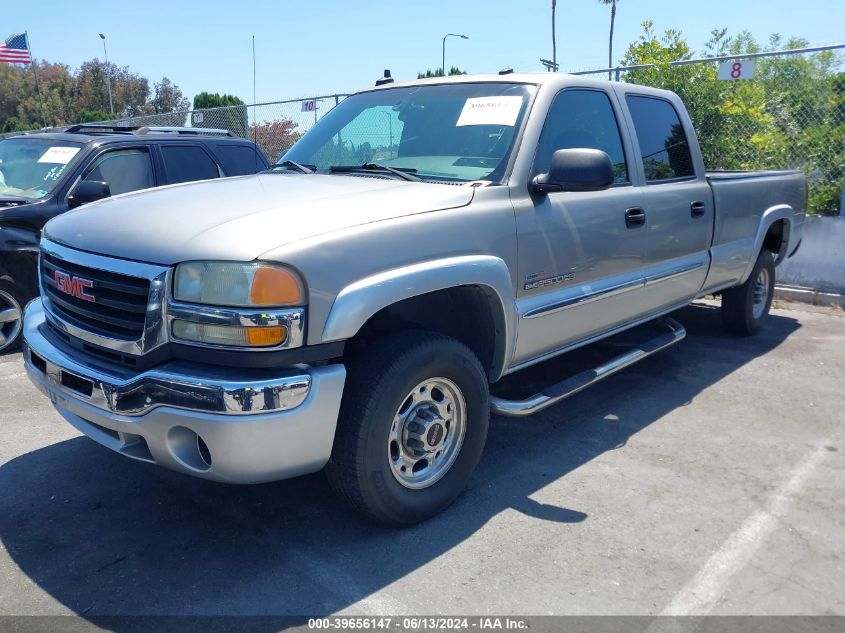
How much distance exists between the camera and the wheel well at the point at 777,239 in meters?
6.60

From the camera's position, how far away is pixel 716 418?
15.4 feet

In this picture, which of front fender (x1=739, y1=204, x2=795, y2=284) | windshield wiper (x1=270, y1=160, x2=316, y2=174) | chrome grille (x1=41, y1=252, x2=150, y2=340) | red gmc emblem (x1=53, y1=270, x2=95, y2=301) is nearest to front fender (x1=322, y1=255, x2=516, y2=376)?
chrome grille (x1=41, y1=252, x2=150, y2=340)

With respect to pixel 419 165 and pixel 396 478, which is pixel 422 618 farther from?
pixel 419 165

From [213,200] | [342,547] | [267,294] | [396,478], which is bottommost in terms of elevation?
[342,547]

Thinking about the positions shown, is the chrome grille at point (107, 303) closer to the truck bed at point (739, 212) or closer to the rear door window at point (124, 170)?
the rear door window at point (124, 170)

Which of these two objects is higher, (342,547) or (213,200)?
(213,200)

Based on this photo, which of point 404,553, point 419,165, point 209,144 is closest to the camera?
point 404,553

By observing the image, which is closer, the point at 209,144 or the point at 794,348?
the point at 794,348

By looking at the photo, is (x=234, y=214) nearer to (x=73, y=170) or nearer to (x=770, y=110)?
(x=73, y=170)

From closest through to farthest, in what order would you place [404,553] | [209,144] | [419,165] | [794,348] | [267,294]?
[267,294] < [404,553] < [419,165] < [794,348] < [209,144]

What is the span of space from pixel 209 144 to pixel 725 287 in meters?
4.80

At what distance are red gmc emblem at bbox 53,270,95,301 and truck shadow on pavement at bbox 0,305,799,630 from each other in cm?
104

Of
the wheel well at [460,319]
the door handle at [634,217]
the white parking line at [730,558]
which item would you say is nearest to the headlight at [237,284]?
the wheel well at [460,319]

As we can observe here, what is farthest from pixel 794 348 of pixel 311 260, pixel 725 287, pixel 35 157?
pixel 35 157
